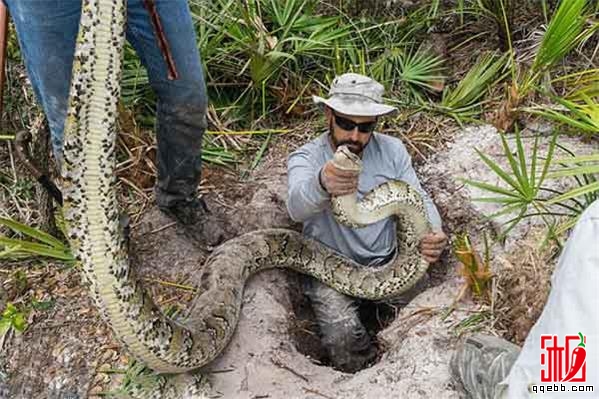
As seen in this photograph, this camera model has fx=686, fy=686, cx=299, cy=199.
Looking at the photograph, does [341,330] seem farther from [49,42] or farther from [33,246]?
[49,42]

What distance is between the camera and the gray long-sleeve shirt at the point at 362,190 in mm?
4012

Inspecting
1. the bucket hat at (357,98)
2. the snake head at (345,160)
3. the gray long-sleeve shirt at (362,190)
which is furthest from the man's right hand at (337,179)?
the bucket hat at (357,98)

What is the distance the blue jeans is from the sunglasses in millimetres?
777

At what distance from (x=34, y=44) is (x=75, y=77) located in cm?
75

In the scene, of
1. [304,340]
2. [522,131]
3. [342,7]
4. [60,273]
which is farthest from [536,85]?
[60,273]

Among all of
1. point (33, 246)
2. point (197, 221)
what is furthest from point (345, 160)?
point (33, 246)

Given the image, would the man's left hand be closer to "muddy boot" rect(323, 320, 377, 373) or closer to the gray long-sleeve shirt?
the gray long-sleeve shirt

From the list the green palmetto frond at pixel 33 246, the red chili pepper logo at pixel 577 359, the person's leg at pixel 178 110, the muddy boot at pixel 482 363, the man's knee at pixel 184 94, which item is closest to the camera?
the red chili pepper logo at pixel 577 359

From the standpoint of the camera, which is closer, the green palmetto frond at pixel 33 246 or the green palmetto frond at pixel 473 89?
the green palmetto frond at pixel 33 246

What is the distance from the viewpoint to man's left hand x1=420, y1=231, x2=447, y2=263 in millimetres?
4039

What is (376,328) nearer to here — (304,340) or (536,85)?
(304,340)

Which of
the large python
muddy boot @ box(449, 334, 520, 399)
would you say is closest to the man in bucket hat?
the large python

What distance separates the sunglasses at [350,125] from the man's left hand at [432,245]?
2.38ft

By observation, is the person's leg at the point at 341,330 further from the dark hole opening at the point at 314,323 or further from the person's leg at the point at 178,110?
the person's leg at the point at 178,110
